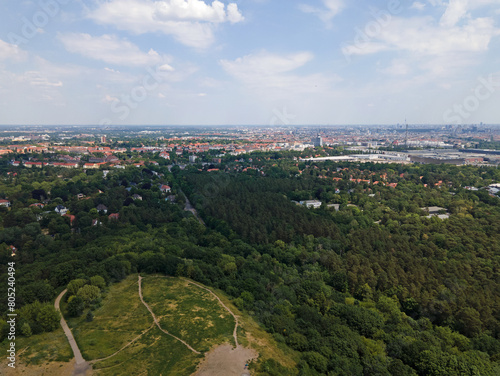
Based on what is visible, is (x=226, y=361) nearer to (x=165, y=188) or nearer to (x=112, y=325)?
(x=112, y=325)

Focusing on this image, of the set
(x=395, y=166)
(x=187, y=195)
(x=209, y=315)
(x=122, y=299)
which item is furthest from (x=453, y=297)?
(x=395, y=166)

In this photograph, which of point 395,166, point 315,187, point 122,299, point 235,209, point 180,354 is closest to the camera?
point 180,354

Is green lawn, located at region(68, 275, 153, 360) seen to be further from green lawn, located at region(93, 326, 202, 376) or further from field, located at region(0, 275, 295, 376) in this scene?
green lawn, located at region(93, 326, 202, 376)

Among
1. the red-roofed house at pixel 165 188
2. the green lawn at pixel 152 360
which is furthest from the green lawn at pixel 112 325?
the red-roofed house at pixel 165 188

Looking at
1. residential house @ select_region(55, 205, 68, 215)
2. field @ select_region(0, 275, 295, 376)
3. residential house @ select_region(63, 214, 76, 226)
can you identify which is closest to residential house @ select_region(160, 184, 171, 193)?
residential house @ select_region(55, 205, 68, 215)

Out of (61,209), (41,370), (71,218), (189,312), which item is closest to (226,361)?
(189,312)

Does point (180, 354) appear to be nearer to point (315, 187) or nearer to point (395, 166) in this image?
point (315, 187)

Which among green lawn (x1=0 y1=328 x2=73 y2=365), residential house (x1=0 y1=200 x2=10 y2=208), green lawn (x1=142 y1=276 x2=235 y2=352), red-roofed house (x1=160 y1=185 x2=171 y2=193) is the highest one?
residential house (x1=0 y1=200 x2=10 y2=208)
